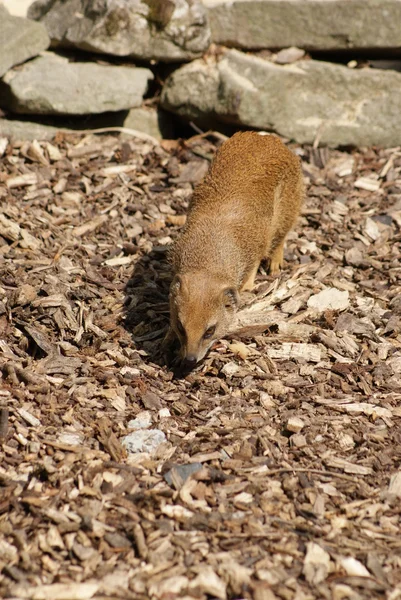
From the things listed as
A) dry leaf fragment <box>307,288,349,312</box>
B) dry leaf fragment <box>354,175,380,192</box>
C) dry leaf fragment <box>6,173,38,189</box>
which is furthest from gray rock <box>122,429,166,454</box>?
dry leaf fragment <box>354,175,380,192</box>

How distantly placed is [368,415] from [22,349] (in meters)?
2.72

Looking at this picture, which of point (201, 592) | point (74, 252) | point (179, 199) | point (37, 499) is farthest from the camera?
point (179, 199)

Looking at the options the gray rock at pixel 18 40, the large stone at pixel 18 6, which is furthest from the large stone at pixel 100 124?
the large stone at pixel 18 6

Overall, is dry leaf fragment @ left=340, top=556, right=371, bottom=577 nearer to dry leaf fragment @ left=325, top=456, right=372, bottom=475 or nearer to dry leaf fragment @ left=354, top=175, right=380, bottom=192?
dry leaf fragment @ left=325, top=456, right=372, bottom=475

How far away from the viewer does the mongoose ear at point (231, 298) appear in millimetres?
6098

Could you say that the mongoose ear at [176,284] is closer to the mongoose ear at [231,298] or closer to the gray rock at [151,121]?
the mongoose ear at [231,298]

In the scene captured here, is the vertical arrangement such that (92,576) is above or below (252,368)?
above

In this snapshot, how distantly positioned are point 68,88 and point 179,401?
179 inches

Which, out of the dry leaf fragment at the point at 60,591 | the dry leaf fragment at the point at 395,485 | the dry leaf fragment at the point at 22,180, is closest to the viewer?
the dry leaf fragment at the point at 60,591

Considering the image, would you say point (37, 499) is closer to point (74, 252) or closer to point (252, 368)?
point (252, 368)

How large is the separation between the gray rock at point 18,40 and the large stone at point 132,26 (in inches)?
11.9

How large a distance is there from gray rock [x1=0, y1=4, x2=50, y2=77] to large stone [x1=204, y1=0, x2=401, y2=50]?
2.10m

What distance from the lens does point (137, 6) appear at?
853cm

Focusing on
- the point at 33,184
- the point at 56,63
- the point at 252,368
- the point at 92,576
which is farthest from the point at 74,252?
the point at 92,576
